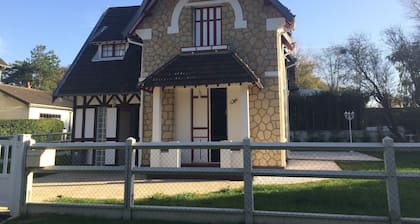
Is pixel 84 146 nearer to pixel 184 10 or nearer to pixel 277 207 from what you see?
pixel 277 207

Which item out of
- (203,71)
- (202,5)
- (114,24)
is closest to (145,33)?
(202,5)

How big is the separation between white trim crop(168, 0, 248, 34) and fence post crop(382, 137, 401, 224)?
7326 mm

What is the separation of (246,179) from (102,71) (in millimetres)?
10203

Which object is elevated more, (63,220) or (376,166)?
(376,166)

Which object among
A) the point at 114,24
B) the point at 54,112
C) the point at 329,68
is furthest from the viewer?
the point at 329,68

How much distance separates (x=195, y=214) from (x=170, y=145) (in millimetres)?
1298

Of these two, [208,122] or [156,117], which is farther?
[208,122]

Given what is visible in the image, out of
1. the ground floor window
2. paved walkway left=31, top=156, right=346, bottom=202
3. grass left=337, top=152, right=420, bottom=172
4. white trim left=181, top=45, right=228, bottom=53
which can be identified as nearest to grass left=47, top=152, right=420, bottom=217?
paved walkway left=31, top=156, right=346, bottom=202

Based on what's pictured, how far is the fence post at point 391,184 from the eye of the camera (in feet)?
15.3

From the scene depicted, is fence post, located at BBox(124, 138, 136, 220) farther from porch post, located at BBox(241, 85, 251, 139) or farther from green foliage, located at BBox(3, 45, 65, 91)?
green foliage, located at BBox(3, 45, 65, 91)

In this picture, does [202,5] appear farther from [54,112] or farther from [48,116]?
[54,112]

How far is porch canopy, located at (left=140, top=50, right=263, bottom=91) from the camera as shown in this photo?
9.86m

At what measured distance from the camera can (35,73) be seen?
47.8 metres

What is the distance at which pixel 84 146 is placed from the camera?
19.8 ft
